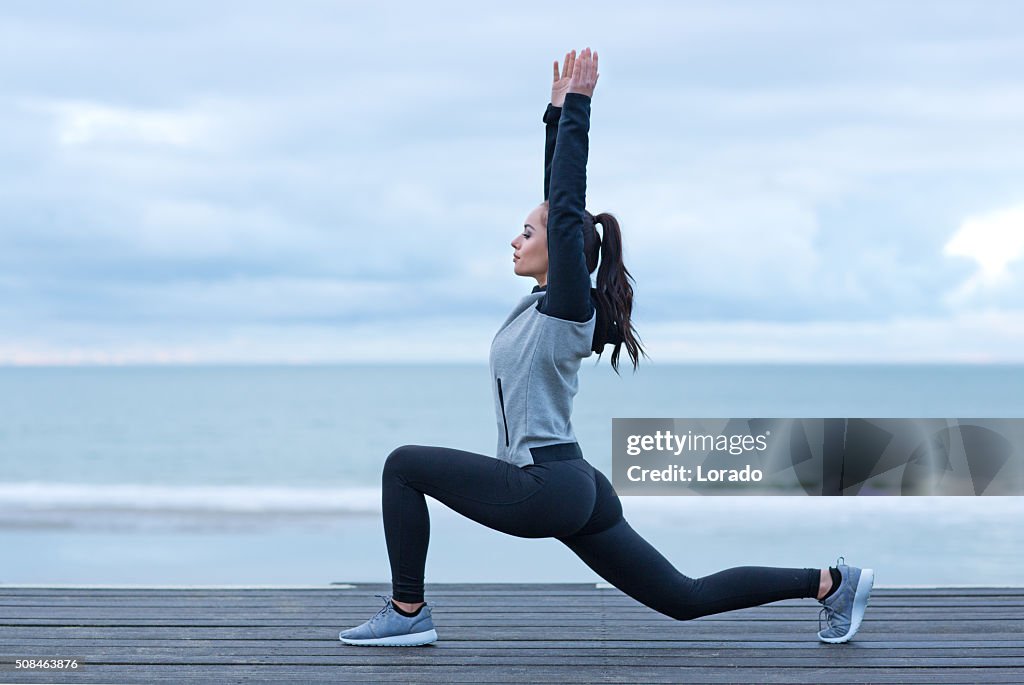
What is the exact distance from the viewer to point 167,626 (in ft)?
11.0

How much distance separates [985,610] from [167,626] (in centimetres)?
268

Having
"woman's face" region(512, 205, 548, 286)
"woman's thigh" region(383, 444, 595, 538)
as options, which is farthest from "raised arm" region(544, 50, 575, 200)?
"woman's thigh" region(383, 444, 595, 538)

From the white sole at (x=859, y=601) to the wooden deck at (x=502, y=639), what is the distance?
4 cm

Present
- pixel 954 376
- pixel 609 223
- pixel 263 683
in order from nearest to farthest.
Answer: pixel 263 683 → pixel 609 223 → pixel 954 376

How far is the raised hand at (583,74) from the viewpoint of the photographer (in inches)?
108

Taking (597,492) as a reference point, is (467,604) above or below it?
below

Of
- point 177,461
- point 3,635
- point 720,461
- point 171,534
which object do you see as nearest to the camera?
point 3,635

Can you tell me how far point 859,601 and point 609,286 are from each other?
1158mm

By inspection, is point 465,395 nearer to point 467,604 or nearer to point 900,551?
point 900,551

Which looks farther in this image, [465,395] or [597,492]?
[465,395]

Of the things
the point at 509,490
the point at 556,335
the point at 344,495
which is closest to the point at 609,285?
the point at 556,335

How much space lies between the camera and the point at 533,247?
9.58ft

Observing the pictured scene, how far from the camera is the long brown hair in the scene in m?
2.87

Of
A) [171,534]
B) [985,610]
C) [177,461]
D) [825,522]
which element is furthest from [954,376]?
[985,610]
